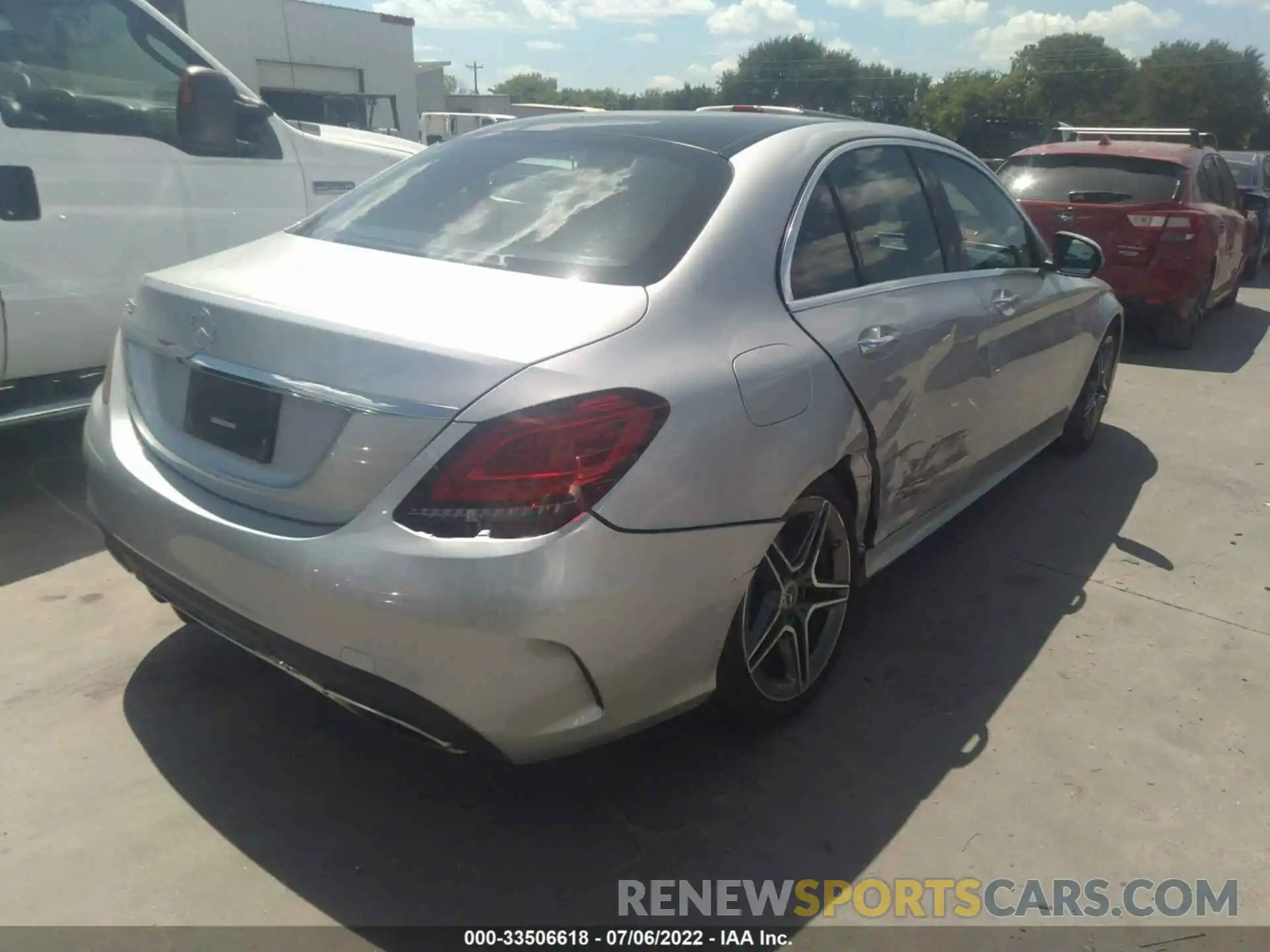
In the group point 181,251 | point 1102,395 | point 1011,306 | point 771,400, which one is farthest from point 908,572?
point 181,251

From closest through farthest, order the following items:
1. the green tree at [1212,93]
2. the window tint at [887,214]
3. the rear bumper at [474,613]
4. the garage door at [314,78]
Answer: the rear bumper at [474,613] < the window tint at [887,214] < the garage door at [314,78] < the green tree at [1212,93]

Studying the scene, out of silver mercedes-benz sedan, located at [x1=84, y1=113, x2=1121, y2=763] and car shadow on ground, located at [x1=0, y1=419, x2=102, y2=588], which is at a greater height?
silver mercedes-benz sedan, located at [x1=84, y1=113, x2=1121, y2=763]

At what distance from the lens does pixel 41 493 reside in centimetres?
438

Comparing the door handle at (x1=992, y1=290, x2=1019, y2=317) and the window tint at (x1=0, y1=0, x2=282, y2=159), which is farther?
the window tint at (x1=0, y1=0, x2=282, y2=159)

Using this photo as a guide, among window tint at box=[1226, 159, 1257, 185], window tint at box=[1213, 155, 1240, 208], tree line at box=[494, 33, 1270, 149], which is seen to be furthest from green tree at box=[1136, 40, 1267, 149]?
window tint at box=[1213, 155, 1240, 208]

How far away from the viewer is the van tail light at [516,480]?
6.73ft

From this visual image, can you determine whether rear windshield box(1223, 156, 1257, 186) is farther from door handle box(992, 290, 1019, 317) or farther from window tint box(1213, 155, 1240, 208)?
door handle box(992, 290, 1019, 317)

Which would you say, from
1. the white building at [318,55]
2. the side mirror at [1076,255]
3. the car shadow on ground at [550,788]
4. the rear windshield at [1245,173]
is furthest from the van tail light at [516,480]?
the white building at [318,55]

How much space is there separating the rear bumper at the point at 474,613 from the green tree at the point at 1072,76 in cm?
9251

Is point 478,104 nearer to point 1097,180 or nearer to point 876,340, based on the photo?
point 1097,180

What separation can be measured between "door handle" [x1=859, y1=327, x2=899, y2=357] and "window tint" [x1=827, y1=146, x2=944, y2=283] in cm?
18

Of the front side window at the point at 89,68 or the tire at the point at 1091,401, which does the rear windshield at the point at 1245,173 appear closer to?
the tire at the point at 1091,401

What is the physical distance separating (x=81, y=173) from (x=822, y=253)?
9.96 ft

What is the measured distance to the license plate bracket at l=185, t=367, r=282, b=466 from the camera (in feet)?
7.54
